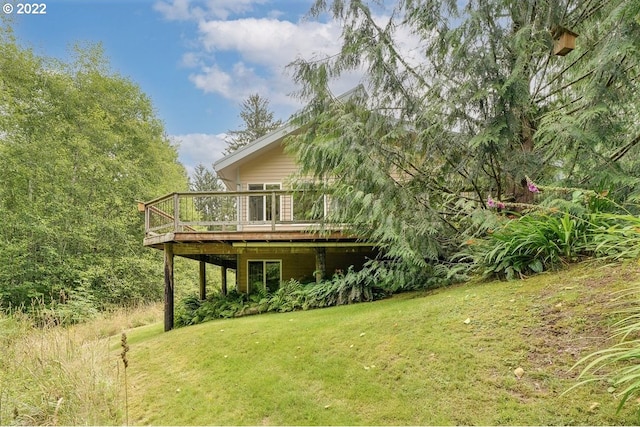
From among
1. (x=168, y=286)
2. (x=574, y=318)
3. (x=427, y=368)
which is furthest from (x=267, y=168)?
(x=574, y=318)

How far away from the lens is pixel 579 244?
4.77 m

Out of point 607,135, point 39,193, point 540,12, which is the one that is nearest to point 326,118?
point 540,12

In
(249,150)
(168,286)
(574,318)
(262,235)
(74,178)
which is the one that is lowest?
(168,286)

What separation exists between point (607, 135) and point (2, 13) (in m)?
22.8

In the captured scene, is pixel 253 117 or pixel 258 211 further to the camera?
pixel 253 117

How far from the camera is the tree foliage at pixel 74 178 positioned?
1600 cm

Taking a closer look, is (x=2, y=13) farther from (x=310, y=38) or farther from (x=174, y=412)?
(x=174, y=412)

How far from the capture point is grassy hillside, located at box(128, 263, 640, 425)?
295cm

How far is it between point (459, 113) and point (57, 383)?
21.7 feet

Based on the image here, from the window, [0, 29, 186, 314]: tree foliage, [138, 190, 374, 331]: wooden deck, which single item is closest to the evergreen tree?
[0, 29, 186, 314]: tree foliage

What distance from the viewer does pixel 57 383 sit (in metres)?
3.94

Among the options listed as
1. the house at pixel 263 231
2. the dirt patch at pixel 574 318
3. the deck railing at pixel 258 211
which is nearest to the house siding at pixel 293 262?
the house at pixel 263 231

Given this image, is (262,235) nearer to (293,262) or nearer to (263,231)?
(263,231)

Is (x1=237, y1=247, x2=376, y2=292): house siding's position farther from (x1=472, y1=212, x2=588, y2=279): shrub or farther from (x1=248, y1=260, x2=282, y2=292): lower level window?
(x1=472, y1=212, x2=588, y2=279): shrub
